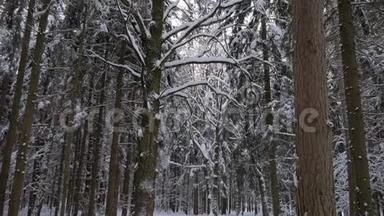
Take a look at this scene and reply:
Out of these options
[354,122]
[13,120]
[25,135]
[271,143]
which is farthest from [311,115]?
[13,120]

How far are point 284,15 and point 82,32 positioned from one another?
7790 mm

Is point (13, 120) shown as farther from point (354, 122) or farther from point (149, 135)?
point (354, 122)

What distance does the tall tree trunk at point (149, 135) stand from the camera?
300 inches

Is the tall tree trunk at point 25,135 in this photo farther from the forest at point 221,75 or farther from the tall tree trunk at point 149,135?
the tall tree trunk at point 149,135

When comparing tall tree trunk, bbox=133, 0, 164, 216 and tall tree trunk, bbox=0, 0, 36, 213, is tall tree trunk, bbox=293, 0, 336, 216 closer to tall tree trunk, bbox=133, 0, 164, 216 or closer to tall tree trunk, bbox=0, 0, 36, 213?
tall tree trunk, bbox=133, 0, 164, 216

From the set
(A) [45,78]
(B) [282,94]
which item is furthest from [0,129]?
(B) [282,94]

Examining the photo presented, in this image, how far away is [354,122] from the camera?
8.36 metres

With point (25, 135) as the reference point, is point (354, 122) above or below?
above

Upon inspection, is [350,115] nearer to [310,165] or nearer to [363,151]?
[363,151]

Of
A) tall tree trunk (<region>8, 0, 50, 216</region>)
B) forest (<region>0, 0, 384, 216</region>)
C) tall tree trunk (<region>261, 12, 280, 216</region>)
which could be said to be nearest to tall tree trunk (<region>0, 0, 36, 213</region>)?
forest (<region>0, 0, 384, 216</region>)

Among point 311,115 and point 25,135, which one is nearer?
point 311,115

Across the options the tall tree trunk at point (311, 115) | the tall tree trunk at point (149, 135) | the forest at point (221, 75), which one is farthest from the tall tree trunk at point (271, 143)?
the tall tree trunk at point (311, 115)

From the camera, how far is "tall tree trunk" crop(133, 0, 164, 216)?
25.0 feet

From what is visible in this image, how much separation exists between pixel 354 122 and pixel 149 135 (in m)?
4.60
